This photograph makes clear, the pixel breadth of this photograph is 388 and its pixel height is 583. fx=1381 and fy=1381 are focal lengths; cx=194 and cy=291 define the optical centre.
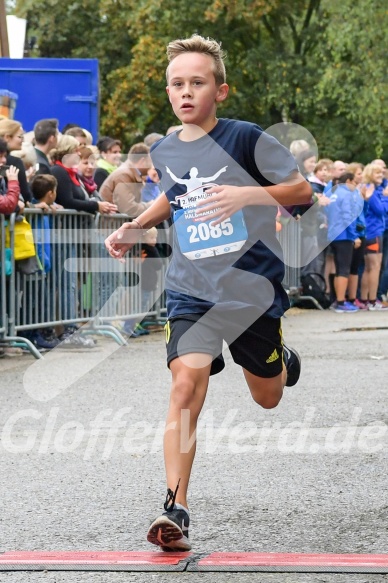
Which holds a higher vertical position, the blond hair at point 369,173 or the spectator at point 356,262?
the blond hair at point 369,173

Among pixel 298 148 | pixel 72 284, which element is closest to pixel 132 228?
pixel 72 284

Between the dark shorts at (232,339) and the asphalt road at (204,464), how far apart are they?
61cm

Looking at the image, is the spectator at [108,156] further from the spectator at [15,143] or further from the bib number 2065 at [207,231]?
the bib number 2065 at [207,231]

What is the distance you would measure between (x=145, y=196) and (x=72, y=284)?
7.31ft

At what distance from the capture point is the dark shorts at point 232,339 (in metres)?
5.20

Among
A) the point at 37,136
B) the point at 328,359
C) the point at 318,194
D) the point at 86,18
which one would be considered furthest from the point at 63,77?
the point at 86,18

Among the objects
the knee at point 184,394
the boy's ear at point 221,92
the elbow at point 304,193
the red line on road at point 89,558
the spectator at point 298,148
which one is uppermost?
the boy's ear at point 221,92

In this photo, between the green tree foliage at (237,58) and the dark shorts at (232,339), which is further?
the green tree foliage at (237,58)

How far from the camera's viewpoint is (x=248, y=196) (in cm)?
505

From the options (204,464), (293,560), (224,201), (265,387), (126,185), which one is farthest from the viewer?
(126,185)

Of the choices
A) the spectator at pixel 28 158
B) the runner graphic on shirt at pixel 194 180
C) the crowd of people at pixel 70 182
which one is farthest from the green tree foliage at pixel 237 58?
the runner graphic on shirt at pixel 194 180

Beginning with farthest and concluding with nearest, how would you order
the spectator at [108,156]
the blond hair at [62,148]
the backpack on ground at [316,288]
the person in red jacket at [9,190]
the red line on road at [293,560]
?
the backpack on ground at [316,288] < the spectator at [108,156] < the blond hair at [62,148] < the person in red jacket at [9,190] < the red line on road at [293,560]

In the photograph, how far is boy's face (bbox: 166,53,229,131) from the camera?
5262 millimetres

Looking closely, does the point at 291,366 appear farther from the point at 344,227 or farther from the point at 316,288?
A: the point at 316,288
